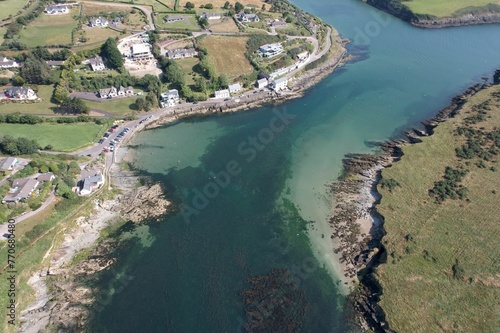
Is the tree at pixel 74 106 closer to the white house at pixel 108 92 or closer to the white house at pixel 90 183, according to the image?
the white house at pixel 108 92

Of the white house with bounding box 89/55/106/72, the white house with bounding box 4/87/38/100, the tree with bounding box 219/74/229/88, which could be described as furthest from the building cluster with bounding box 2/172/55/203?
the tree with bounding box 219/74/229/88

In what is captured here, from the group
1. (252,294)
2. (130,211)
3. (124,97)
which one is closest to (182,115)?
(124,97)

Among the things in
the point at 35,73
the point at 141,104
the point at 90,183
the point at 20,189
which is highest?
the point at 141,104

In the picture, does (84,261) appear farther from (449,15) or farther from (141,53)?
(449,15)

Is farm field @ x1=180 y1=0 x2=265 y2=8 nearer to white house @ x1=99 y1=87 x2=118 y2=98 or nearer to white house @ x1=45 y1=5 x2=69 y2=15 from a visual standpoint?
white house @ x1=45 y1=5 x2=69 y2=15

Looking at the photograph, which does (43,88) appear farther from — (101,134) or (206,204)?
(206,204)

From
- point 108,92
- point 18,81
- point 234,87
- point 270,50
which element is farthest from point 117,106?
point 270,50
